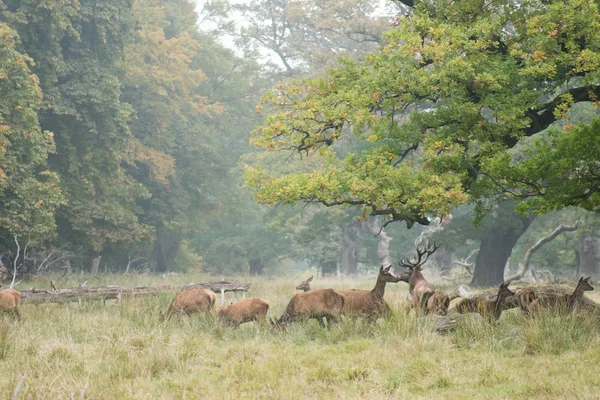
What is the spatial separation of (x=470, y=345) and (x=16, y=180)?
15821 mm

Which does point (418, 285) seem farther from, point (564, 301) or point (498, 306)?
point (564, 301)

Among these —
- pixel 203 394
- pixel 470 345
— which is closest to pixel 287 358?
pixel 203 394

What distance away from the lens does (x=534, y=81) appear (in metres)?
13.1

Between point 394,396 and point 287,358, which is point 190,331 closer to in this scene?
point 287,358

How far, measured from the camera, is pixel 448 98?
13.1 m

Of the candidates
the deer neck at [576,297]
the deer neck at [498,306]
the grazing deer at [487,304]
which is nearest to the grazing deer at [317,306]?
the grazing deer at [487,304]

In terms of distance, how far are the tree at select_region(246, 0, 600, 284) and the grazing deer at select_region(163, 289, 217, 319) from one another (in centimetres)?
230

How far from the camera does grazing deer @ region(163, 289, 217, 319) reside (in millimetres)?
13336

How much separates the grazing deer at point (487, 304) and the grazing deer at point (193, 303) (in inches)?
196

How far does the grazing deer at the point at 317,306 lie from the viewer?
482 inches

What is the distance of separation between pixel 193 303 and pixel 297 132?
14.3 ft

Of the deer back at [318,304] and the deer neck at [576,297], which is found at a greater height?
the deer neck at [576,297]

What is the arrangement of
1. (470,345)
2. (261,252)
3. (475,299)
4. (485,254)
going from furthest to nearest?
(261,252) → (485,254) → (475,299) → (470,345)

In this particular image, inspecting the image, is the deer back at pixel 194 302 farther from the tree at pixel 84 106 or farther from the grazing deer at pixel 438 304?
the tree at pixel 84 106
